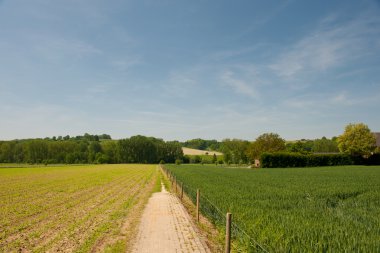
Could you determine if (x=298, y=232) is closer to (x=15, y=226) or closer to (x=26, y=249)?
(x=26, y=249)

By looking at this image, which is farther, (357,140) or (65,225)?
(357,140)

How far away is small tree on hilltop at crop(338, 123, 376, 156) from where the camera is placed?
2936 inches

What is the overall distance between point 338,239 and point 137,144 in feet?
443

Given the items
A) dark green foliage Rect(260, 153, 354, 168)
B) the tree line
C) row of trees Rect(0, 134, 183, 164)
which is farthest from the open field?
row of trees Rect(0, 134, 183, 164)

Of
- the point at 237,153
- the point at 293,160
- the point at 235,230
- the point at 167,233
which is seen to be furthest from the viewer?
the point at 237,153

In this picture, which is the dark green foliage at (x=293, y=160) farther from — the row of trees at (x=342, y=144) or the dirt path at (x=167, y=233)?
the dirt path at (x=167, y=233)

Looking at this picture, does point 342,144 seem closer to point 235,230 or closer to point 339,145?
point 339,145

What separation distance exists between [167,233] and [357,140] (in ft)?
248

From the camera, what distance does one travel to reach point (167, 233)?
11.4 metres

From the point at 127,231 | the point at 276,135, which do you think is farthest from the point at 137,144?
the point at 127,231

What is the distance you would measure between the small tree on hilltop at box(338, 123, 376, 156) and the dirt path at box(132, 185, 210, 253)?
70.5 meters

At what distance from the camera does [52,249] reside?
10023 mm

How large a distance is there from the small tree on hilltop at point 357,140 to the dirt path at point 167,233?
70525 millimetres

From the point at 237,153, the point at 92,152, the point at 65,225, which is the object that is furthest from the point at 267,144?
the point at 92,152
